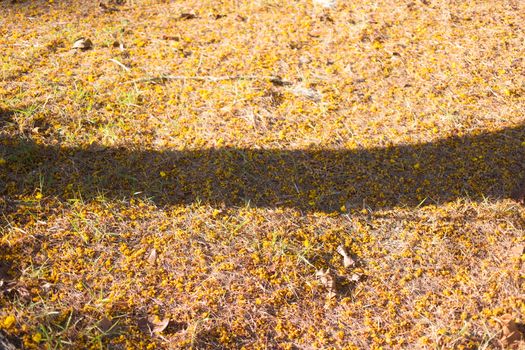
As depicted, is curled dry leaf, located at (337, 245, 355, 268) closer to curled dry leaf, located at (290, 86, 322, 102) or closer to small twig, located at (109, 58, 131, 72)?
curled dry leaf, located at (290, 86, 322, 102)

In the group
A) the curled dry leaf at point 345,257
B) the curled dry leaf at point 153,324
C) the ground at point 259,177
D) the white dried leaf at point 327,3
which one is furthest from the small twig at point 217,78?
the curled dry leaf at point 153,324

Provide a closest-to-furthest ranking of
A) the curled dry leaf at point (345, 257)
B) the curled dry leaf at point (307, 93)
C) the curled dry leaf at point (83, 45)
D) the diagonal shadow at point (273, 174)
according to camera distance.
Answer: the curled dry leaf at point (345, 257) → the diagonal shadow at point (273, 174) → the curled dry leaf at point (307, 93) → the curled dry leaf at point (83, 45)

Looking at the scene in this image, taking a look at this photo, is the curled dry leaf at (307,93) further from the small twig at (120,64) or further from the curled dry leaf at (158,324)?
the curled dry leaf at (158,324)

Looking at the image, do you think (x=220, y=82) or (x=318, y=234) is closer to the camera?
(x=318, y=234)

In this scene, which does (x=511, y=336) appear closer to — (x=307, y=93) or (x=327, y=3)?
(x=307, y=93)

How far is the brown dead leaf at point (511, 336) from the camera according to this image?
2.60m

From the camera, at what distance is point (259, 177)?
3.45 metres

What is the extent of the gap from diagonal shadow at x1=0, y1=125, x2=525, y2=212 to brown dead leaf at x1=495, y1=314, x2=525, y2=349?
0.92 meters

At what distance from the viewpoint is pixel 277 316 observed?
2717mm

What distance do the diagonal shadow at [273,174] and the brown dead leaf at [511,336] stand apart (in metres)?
0.92

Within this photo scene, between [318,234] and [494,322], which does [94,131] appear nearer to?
[318,234]

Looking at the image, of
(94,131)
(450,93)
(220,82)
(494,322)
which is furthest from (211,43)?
(494,322)

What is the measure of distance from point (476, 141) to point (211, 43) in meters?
2.39

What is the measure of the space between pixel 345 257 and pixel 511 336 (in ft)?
3.05
